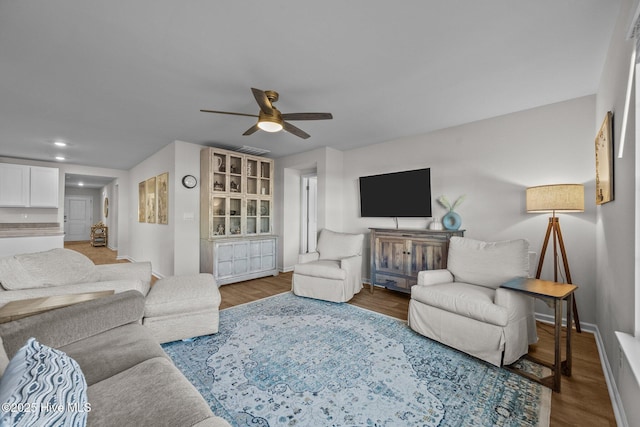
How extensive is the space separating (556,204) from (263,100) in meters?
2.86

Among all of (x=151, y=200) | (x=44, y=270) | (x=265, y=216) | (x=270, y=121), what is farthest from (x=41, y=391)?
(x=151, y=200)

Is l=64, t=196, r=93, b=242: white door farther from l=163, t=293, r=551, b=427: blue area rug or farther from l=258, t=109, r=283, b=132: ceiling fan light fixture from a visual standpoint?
l=258, t=109, r=283, b=132: ceiling fan light fixture

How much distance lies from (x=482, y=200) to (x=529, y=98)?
4.00 ft

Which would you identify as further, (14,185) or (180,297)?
(14,185)

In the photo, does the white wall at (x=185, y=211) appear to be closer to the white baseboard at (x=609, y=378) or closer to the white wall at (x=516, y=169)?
the white wall at (x=516, y=169)

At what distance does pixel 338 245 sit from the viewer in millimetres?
4023

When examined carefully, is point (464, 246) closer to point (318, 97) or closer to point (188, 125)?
point (318, 97)

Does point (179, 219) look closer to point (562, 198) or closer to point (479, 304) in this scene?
point (479, 304)

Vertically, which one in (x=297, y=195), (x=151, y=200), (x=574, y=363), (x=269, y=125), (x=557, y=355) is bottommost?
(x=574, y=363)

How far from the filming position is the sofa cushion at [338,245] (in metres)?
3.93

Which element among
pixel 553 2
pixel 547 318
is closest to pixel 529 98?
pixel 553 2

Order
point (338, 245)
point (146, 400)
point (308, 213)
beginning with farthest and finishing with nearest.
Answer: point (308, 213) → point (338, 245) → point (146, 400)

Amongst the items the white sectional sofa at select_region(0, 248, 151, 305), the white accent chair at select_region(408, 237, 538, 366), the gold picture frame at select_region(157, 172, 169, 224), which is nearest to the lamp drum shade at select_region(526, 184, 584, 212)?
the white accent chair at select_region(408, 237, 538, 366)

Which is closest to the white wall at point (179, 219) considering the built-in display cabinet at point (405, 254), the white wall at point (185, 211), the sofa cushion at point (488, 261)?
the white wall at point (185, 211)
